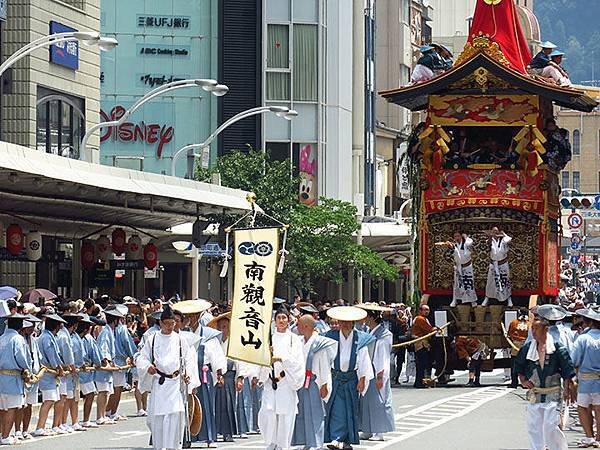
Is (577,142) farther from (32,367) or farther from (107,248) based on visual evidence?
(32,367)

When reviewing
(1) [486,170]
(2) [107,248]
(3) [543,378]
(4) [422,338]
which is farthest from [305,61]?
(3) [543,378]

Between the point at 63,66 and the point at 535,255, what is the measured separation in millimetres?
20050

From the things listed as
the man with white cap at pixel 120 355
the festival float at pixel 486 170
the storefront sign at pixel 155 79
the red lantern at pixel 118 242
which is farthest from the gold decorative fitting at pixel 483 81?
the storefront sign at pixel 155 79

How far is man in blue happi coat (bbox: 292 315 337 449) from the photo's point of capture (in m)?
19.4

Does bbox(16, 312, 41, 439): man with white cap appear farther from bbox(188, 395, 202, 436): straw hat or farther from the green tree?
the green tree

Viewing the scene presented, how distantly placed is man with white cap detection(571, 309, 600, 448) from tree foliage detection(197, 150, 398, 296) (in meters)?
29.8

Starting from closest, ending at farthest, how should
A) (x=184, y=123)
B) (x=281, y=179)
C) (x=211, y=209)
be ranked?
1. (x=211, y=209)
2. (x=281, y=179)
3. (x=184, y=123)

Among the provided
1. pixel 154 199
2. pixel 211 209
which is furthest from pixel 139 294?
pixel 154 199

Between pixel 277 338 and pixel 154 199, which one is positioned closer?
pixel 277 338

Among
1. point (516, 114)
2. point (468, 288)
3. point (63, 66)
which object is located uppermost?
point (63, 66)

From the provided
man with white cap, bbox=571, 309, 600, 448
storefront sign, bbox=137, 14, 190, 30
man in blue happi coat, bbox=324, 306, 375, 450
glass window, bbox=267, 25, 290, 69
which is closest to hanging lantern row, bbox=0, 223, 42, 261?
man in blue happi coat, bbox=324, 306, 375, 450

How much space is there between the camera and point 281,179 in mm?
52000

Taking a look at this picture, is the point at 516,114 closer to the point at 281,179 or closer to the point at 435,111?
the point at 435,111

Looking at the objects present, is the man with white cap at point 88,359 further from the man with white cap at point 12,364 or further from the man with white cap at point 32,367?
the man with white cap at point 12,364
